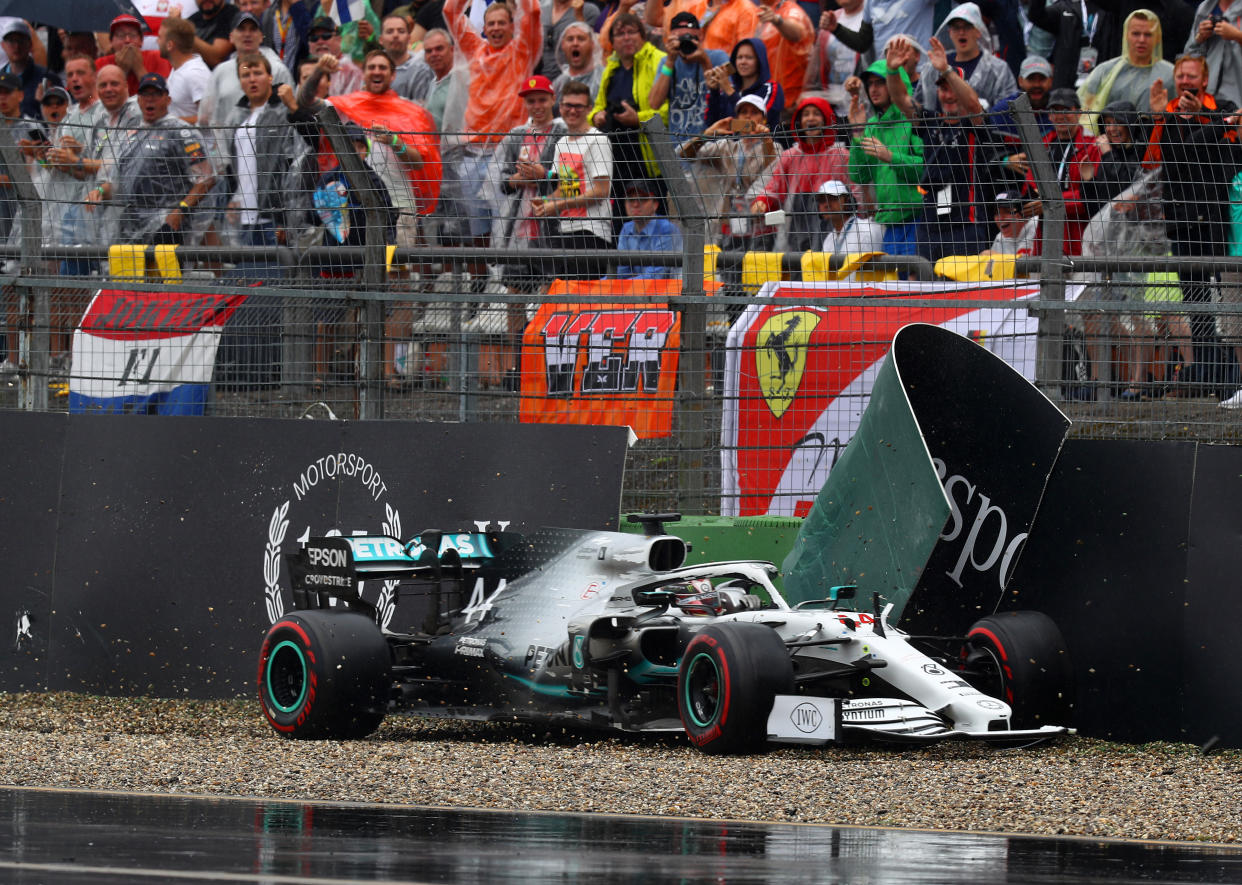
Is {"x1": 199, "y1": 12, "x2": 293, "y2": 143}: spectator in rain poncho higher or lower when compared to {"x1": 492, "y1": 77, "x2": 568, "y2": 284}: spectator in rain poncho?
higher

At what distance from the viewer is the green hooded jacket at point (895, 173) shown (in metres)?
10.0

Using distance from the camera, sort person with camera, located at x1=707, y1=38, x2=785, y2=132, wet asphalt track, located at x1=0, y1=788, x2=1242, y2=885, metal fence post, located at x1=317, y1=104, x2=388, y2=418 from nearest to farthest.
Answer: wet asphalt track, located at x1=0, y1=788, x2=1242, y2=885, metal fence post, located at x1=317, y1=104, x2=388, y2=418, person with camera, located at x1=707, y1=38, x2=785, y2=132

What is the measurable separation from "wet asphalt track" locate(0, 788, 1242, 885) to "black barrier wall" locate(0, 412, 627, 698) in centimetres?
394

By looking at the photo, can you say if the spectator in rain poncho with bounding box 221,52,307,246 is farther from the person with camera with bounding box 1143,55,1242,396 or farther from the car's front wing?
the person with camera with bounding box 1143,55,1242,396

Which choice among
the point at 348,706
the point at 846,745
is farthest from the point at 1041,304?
the point at 348,706

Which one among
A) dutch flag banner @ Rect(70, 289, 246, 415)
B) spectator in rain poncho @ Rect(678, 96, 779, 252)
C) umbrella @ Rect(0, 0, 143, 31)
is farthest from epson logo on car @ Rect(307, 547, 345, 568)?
umbrella @ Rect(0, 0, 143, 31)

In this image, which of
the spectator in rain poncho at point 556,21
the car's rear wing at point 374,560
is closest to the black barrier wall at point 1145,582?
the car's rear wing at point 374,560

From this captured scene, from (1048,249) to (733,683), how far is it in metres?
3.16

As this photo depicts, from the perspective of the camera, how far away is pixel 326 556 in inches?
379

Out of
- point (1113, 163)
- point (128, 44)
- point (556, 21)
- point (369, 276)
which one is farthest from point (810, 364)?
point (128, 44)

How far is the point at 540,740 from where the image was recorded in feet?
31.1

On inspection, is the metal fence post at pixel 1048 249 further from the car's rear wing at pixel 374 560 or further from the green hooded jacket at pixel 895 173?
the car's rear wing at pixel 374 560

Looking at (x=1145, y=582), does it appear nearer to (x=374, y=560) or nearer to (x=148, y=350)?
(x=374, y=560)

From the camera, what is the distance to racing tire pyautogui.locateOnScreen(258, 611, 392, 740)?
9062 millimetres
